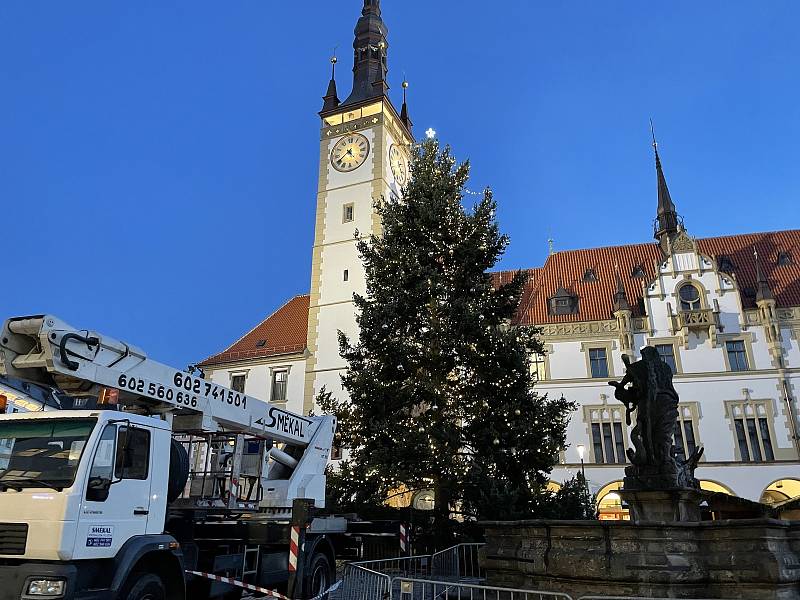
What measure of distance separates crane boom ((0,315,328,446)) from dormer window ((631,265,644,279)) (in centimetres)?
2955

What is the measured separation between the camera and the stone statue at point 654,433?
10859 millimetres

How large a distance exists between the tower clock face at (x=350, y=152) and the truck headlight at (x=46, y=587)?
35526 mm

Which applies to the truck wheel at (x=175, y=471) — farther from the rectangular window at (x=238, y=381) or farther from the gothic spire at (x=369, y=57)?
the gothic spire at (x=369, y=57)

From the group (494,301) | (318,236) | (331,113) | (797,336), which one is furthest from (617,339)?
(331,113)

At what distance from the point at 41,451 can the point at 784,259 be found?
37545 millimetres

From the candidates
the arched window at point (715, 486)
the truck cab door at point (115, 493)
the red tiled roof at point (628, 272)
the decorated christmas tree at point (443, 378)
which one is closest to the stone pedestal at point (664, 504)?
the decorated christmas tree at point (443, 378)

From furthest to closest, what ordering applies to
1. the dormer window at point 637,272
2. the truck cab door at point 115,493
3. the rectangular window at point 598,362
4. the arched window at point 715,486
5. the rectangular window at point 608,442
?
the dormer window at point 637,272
the rectangular window at point 598,362
the rectangular window at point 608,442
the arched window at point 715,486
the truck cab door at point 115,493

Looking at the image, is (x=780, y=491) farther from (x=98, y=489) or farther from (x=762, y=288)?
(x=98, y=489)

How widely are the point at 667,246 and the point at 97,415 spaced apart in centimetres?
3282

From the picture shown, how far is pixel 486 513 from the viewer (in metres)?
15.8

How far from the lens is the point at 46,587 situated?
20.3 feet

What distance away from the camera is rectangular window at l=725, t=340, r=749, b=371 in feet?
99.7

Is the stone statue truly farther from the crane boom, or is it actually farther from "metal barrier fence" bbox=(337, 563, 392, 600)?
the crane boom

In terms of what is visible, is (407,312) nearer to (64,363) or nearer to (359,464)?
(359,464)
